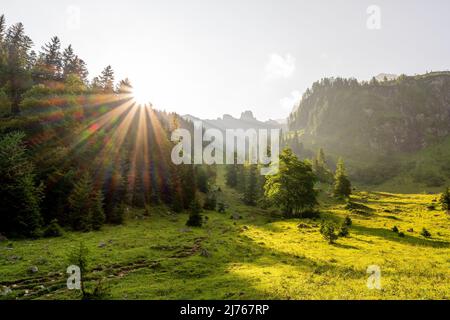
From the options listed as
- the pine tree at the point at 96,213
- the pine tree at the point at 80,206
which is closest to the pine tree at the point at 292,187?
the pine tree at the point at 96,213

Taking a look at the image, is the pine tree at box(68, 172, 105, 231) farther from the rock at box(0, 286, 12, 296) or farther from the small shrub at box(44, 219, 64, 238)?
the rock at box(0, 286, 12, 296)

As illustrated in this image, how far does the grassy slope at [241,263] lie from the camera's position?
19.4 meters

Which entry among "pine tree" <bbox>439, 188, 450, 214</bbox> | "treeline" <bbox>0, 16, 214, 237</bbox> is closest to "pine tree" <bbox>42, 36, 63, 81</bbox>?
"treeline" <bbox>0, 16, 214, 237</bbox>

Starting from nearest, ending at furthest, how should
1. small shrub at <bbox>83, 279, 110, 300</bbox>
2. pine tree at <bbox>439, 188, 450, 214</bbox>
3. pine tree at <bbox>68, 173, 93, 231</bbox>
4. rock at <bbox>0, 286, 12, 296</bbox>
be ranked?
small shrub at <bbox>83, 279, 110, 300</bbox> → rock at <bbox>0, 286, 12, 296</bbox> → pine tree at <bbox>68, 173, 93, 231</bbox> → pine tree at <bbox>439, 188, 450, 214</bbox>

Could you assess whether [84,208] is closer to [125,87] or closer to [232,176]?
[125,87]

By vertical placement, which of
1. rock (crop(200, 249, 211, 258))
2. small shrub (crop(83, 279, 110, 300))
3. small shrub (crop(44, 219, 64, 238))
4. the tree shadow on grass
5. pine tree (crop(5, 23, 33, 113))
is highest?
pine tree (crop(5, 23, 33, 113))

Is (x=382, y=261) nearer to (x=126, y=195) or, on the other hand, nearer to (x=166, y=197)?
(x=126, y=195)

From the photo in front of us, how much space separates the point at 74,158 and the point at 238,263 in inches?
1536

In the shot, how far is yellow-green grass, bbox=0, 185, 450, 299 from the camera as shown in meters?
19.3

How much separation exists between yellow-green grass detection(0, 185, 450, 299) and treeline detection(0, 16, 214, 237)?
5.53 m

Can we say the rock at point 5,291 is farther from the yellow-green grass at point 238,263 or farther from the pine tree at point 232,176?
the pine tree at point 232,176

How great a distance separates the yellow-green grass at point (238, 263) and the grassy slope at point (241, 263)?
2.6 inches

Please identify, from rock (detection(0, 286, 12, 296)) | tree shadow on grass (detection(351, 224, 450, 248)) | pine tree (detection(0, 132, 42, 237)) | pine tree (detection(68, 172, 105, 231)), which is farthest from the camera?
pine tree (detection(68, 172, 105, 231))
